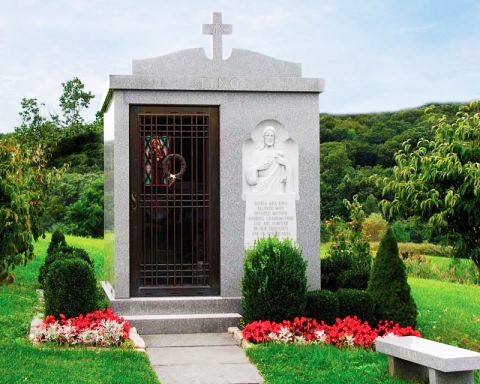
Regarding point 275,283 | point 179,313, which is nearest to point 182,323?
point 179,313

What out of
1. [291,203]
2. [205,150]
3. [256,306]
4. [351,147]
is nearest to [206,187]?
[205,150]

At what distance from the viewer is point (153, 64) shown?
34.3ft

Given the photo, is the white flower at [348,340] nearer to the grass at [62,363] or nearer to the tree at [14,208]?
the grass at [62,363]

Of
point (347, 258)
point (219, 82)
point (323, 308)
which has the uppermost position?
point (219, 82)

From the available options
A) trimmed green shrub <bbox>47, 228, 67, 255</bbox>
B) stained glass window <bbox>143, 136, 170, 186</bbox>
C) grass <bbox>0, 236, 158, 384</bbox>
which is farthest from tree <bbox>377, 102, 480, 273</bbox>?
trimmed green shrub <bbox>47, 228, 67, 255</bbox>

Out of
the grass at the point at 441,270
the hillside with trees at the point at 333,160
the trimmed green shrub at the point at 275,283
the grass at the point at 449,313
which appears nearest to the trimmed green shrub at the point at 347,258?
the grass at the point at 449,313

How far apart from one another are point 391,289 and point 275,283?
154 centimetres

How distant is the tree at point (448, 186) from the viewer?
967cm

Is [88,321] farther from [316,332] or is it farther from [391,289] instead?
[391,289]

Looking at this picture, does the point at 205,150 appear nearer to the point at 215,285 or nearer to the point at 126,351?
the point at 215,285

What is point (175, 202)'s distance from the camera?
10.7m

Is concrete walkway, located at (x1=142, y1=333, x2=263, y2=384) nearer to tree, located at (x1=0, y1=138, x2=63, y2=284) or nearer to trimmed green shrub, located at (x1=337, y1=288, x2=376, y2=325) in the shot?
trimmed green shrub, located at (x1=337, y1=288, x2=376, y2=325)

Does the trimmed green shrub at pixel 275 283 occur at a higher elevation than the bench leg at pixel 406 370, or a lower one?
higher

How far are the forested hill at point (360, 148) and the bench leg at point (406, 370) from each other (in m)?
18.1
